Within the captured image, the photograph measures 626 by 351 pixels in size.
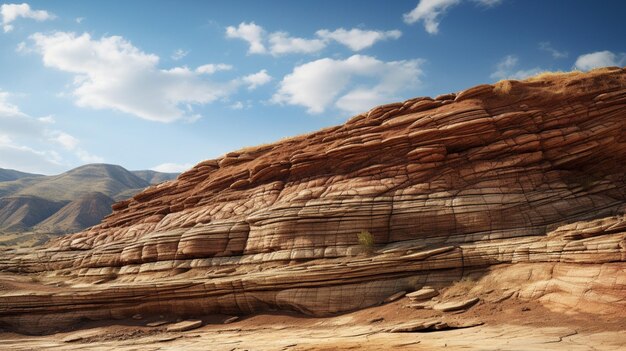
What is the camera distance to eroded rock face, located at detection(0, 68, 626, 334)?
19.1 meters

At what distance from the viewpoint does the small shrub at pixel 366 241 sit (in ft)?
71.3

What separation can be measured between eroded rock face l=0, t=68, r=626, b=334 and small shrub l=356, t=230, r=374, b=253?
0.47 m

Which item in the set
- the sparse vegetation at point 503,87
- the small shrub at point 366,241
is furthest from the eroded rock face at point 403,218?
the small shrub at point 366,241

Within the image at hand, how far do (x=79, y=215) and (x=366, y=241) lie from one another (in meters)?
130

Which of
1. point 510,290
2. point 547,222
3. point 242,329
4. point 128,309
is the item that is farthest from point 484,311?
point 128,309

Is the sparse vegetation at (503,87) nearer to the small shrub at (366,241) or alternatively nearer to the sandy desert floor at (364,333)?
the small shrub at (366,241)

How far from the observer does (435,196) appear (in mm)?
22562

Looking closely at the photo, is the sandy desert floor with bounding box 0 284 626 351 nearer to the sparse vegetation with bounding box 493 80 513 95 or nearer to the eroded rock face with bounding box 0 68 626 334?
the eroded rock face with bounding box 0 68 626 334

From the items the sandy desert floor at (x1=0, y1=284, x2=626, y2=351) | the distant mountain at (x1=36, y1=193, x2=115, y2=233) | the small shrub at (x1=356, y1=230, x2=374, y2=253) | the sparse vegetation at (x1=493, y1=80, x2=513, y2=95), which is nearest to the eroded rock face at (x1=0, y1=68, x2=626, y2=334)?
the sparse vegetation at (x1=493, y1=80, x2=513, y2=95)

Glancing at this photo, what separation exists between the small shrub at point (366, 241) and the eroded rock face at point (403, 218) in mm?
468

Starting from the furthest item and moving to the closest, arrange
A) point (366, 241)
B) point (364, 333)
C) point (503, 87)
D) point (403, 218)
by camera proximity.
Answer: point (503, 87)
point (403, 218)
point (366, 241)
point (364, 333)

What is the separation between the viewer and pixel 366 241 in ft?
71.5

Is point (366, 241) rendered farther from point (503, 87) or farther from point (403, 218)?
point (503, 87)

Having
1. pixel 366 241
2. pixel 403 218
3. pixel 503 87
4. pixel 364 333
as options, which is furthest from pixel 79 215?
pixel 364 333
